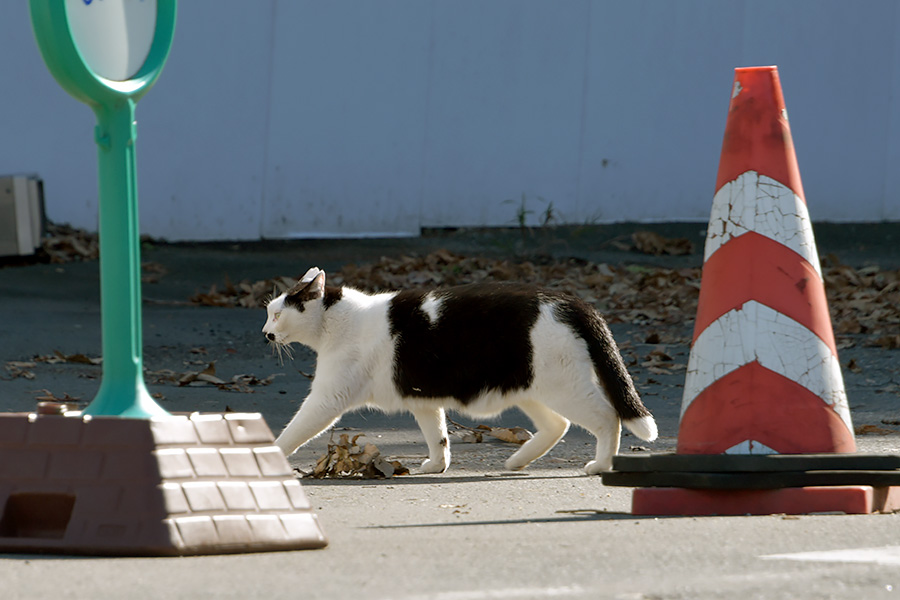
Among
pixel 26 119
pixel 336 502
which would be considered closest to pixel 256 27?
pixel 26 119

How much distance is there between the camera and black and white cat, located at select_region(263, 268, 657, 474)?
16.7ft

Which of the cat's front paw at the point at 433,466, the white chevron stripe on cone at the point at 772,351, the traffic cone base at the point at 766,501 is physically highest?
the white chevron stripe on cone at the point at 772,351

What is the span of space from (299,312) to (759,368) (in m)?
2.40

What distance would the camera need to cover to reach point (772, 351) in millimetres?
3770

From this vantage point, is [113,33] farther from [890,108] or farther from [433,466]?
[890,108]

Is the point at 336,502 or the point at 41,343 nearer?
the point at 336,502

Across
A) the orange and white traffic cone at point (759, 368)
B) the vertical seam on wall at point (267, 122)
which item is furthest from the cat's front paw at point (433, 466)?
the vertical seam on wall at point (267, 122)

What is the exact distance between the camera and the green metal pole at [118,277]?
3217 millimetres

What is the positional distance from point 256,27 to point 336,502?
10.3m

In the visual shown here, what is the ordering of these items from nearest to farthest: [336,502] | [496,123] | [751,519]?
[751,519], [336,502], [496,123]

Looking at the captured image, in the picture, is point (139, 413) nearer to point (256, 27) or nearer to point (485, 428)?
point (485, 428)

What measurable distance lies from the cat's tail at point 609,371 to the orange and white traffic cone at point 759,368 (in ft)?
3.81

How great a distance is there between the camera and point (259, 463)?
3.29 m

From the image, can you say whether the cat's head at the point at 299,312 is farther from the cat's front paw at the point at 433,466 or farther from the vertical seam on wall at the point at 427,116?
the vertical seam on wall at the point at 427,116
